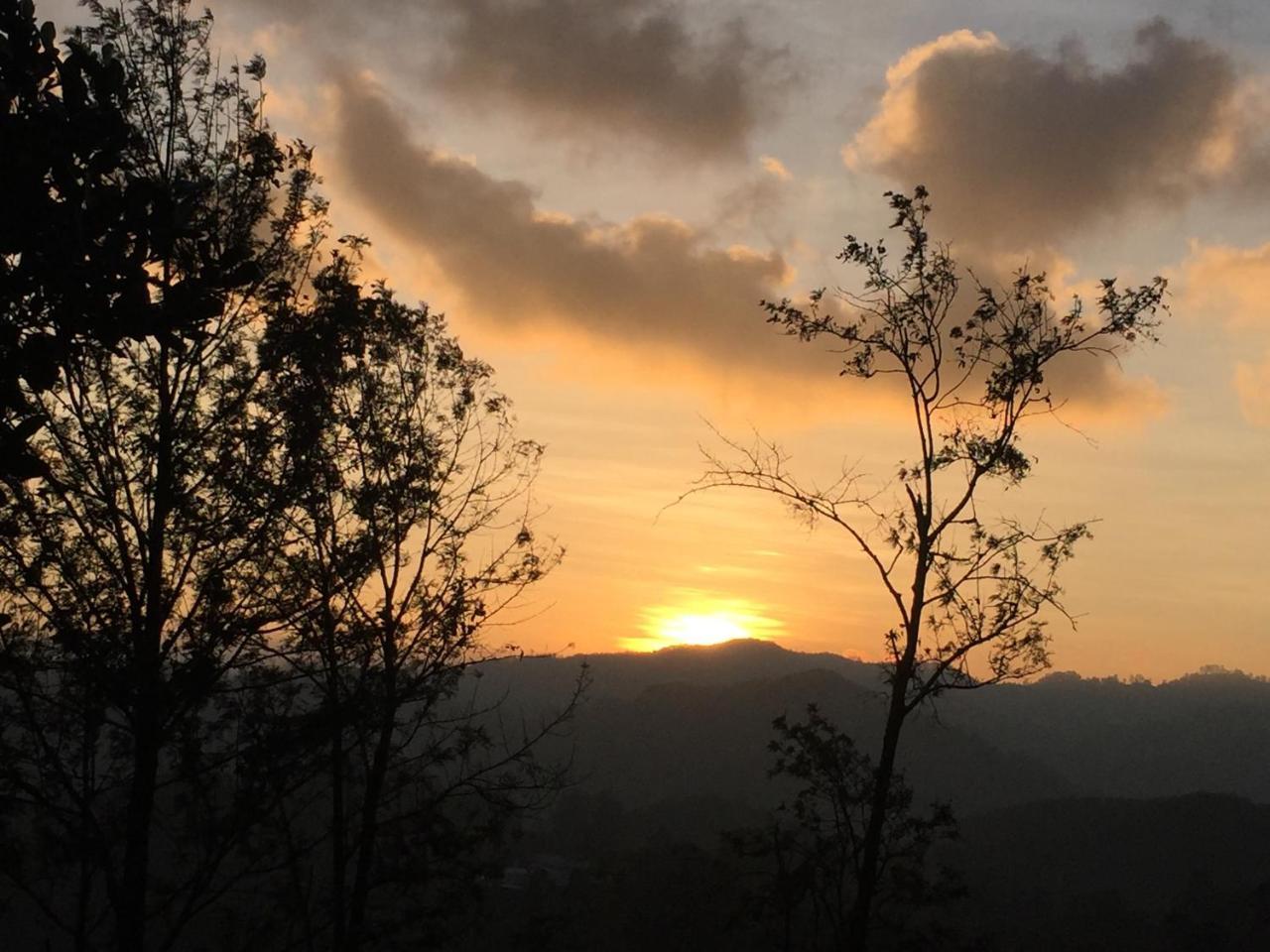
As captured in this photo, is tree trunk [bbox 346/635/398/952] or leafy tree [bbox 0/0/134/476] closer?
leafy tree [bbox 0/0/134/476]

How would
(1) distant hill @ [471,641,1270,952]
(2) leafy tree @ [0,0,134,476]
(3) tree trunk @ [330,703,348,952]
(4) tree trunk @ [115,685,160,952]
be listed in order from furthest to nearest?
(1) distant hill @ [471,641,1270,952]
(3) tree trunk @ [330,703,348,952]
(4) tree trunk @ [115,685,160,952]
(2) leafy tree @ [0,0,134,476]

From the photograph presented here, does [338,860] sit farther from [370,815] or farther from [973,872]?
[973,872]

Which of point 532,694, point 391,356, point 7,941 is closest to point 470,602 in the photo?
point 391,356

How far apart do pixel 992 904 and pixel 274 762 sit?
4449 inches

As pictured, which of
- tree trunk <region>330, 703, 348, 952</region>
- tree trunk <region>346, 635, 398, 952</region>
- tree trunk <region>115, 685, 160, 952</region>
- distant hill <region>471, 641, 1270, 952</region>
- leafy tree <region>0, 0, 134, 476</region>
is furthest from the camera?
distant hill <region>471, 641, 1270, 952</region>

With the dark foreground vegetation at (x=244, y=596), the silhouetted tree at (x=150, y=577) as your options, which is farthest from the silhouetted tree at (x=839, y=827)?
the silhouetted tree at (x=150, y=577)

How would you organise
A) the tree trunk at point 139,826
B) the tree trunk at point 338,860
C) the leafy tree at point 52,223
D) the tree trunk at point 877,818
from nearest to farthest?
the leafy tree at point 52,223
the tree trunk at point 139,826
the tree trunk at point 338,860
the tree trunk at point 877,818

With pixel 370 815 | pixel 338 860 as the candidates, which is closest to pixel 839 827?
pixel 370 815

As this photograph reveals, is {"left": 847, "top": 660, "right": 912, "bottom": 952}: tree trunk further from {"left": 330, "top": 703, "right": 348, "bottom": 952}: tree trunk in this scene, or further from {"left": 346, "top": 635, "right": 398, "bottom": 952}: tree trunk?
{"left": 330, "top": 703, "right": 348, "bottom": 952}: tree trunk

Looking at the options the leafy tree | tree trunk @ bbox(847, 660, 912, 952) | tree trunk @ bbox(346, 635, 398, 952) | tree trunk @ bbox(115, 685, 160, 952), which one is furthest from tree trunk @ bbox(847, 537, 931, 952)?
the leafy tree

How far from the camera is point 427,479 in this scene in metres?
21.9

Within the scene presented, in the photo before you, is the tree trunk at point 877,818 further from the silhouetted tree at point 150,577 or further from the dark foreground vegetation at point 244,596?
the silhouetted tree at point 150,577

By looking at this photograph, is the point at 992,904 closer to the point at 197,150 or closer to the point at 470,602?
the point at 470,602

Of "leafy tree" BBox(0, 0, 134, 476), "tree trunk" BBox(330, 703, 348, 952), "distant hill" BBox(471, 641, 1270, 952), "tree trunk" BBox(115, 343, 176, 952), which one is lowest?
"distant hill" BBox(471, 641, 1270, 952)
